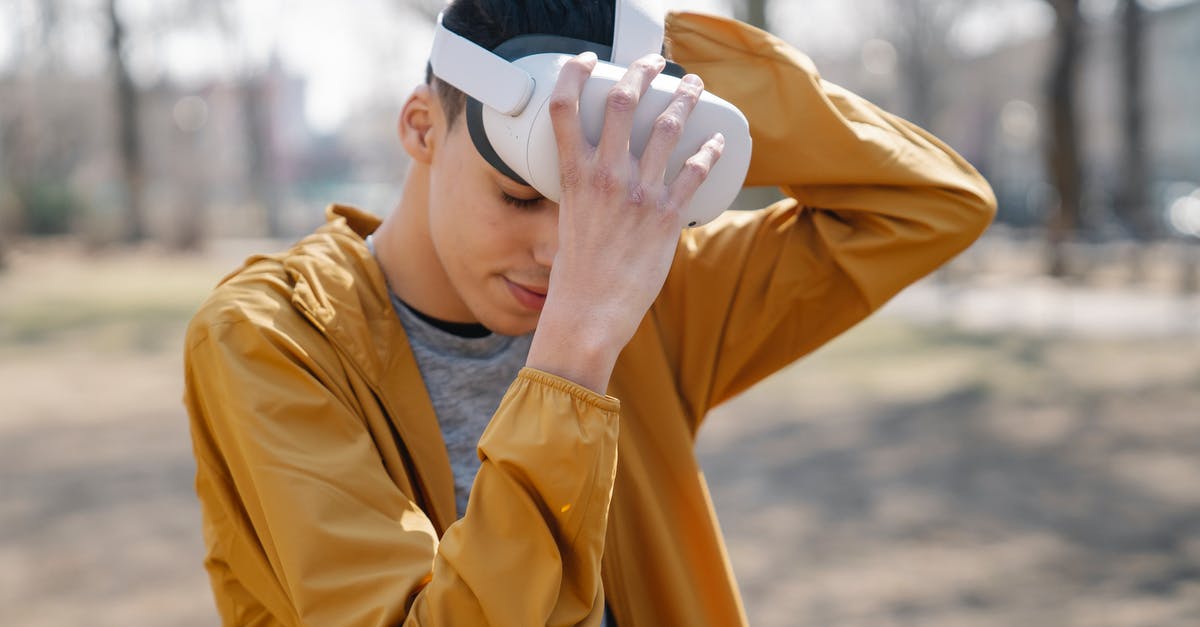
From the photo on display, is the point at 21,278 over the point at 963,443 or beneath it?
beneath

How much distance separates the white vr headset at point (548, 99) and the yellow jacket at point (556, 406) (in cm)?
33

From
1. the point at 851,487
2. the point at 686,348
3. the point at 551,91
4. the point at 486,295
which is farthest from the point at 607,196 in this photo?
the point at 851,487

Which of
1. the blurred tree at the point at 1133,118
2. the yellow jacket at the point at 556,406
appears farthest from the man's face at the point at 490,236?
the blurred tree at the point at 1133,118

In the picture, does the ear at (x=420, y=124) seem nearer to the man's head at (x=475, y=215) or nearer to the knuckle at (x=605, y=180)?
the man's head at (x=475, y=215)

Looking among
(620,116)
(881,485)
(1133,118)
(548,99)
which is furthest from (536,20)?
(1133,118)

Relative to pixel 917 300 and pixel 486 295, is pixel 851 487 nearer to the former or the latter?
pixel 486 295

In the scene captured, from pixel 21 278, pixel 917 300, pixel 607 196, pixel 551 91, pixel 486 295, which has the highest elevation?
pixel 551 91

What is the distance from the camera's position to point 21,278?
19.6 meters

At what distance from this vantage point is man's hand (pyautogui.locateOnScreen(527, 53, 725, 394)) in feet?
4.62

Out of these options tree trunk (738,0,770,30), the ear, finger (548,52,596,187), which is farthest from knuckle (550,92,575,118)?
tree trunk (738,0,770,30)

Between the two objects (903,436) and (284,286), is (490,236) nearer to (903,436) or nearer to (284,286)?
(284,286)

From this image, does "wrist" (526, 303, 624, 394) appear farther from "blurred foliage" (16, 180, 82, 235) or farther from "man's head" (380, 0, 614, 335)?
"blurred foliage" (16, 180, 82, 235)

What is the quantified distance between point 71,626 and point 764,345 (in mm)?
3880

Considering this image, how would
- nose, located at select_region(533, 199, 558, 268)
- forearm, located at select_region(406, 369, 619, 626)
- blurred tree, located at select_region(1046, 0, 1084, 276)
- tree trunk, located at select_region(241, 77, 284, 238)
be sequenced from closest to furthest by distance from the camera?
1. forearm, located at select_region(406, 369, 619, 626)
2. nose, located at select_region(533, 199, 558, 268)
3. blurred tree, located at select_region(1046, 0, 1084, 276)
4. tree trunk, located at select_region(241, 77, 284, 238)
